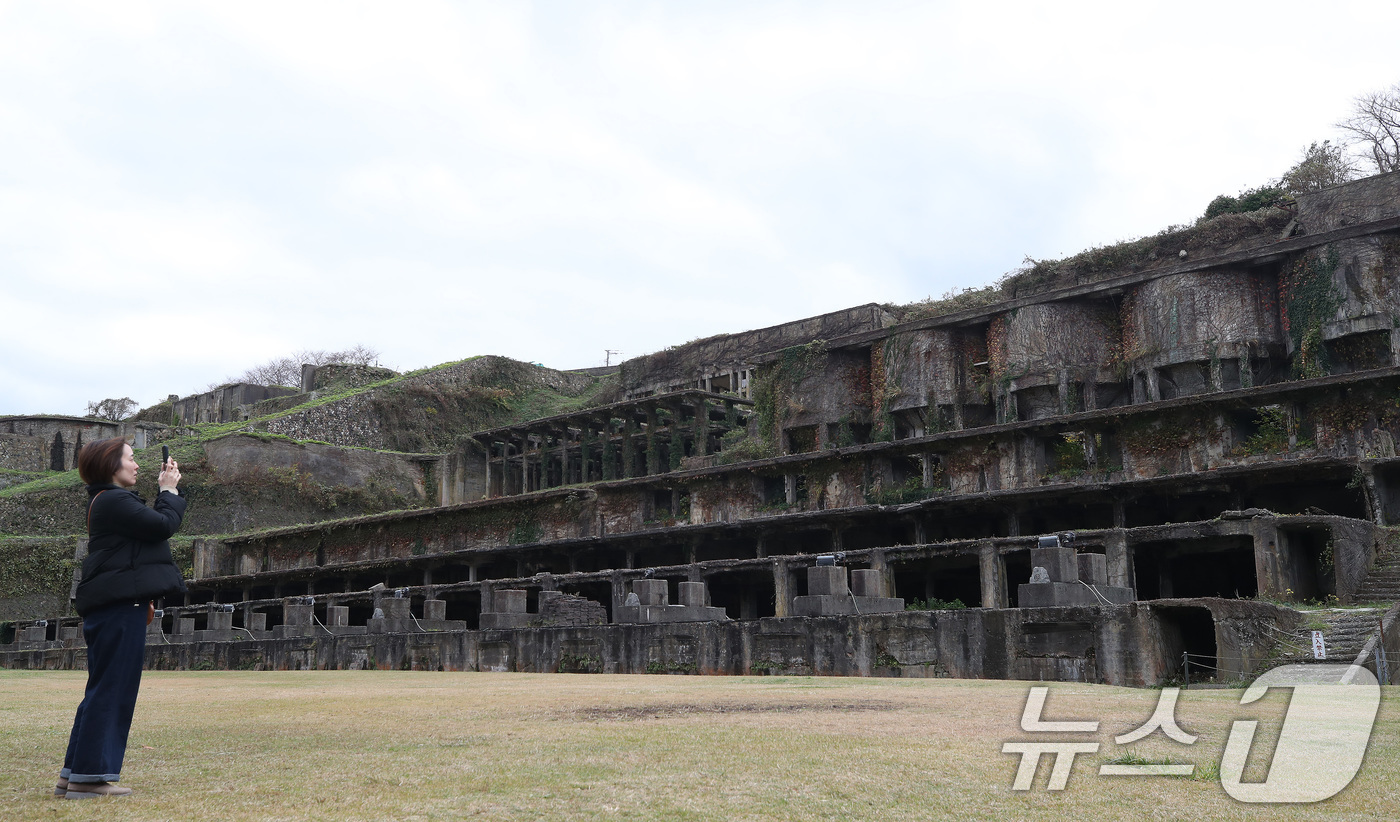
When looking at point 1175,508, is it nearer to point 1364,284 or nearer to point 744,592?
point 1364,284

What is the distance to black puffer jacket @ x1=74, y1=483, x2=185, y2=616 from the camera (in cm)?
601

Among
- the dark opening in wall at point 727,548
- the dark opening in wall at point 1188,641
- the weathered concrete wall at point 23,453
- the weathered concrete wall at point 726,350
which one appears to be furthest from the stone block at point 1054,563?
the weathered concrete wall at point 23,453

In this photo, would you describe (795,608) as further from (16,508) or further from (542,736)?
(16,508)

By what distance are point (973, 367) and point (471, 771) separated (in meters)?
38.8

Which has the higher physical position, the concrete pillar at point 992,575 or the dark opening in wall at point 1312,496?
the dark opening in wall at point 1312,496

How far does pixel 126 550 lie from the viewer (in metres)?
6.18

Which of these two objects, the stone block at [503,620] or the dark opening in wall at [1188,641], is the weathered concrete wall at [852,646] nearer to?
the dark opening in wall at [1188,641]

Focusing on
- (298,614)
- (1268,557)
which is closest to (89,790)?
(1268,557)

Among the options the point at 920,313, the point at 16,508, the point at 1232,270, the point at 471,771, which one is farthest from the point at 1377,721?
the point at 16,508

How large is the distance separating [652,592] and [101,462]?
18957mm

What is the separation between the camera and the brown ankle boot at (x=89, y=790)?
→ 570cm

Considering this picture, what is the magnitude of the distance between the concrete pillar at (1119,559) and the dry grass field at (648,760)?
12510 mm

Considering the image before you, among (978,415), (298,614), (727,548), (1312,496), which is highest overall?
(978,415)

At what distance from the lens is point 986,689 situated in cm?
1295
